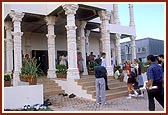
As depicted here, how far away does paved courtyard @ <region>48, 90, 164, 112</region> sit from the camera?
765 cm

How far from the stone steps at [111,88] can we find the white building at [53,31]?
0.60 metres


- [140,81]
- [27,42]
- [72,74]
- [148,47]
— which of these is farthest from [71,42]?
A: [148,47]

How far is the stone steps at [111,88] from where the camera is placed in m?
9.64

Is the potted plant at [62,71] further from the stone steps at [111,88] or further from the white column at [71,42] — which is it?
the stone steps at [111,88]

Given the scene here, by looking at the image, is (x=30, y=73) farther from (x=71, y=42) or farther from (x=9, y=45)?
(x=9, y=45)

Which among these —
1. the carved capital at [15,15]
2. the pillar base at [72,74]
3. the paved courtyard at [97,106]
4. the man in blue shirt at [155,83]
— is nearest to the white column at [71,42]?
the pillar base at [72,74]

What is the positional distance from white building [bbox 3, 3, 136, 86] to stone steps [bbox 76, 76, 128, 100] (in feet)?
1.98

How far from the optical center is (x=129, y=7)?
19969mm

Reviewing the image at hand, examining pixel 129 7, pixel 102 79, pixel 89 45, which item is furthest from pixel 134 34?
pixel 102 79

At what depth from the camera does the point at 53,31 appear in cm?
1298

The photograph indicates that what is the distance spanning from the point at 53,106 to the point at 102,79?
1911 mm

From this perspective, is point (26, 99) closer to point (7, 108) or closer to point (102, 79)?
point (7, 108)

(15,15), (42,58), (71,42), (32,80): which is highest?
(15,15)

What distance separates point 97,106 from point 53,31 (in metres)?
6.04
